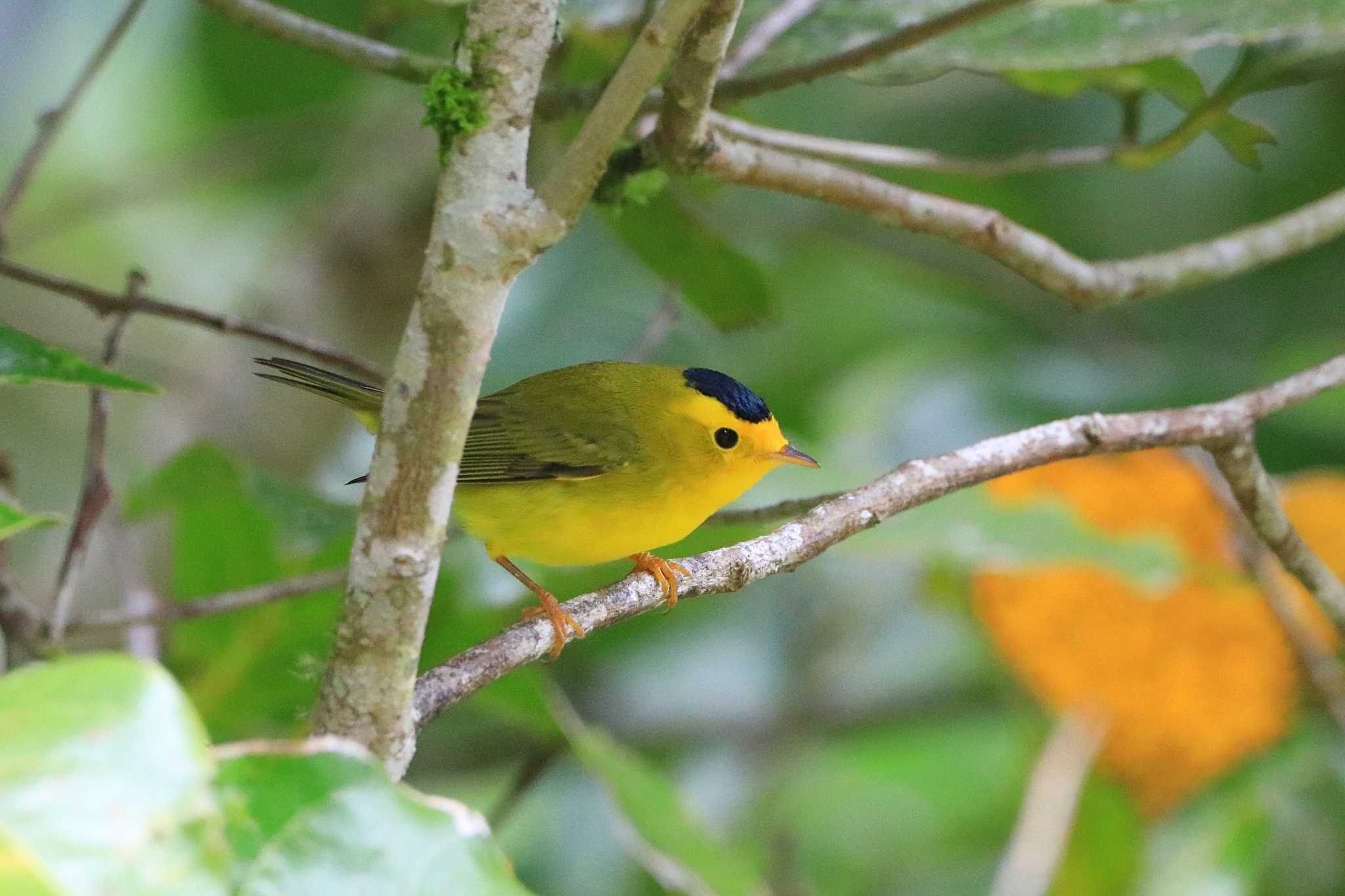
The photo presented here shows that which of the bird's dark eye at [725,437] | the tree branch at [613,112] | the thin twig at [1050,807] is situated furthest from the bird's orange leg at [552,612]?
the thin twig at [1050,807]

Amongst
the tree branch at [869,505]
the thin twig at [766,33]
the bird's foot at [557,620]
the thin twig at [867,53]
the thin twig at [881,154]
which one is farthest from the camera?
the thin twig at [766,33]

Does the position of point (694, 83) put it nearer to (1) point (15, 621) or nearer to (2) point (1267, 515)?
(2) point (1267, 515)

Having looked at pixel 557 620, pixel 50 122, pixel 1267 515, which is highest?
pixel 50 122

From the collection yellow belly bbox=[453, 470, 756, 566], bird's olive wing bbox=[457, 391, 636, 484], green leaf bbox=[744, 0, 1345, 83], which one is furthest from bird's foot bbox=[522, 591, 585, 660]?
green leaf bbox=[744, 0, 1345, 83]

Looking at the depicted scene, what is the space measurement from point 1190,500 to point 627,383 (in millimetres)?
1495

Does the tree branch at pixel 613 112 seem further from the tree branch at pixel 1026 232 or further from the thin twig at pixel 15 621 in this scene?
the thin twig at pixel 15 621

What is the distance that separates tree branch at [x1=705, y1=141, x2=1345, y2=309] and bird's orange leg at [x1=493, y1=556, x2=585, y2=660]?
62 cm

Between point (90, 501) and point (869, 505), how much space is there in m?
1.23

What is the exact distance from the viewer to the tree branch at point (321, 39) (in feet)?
6.76

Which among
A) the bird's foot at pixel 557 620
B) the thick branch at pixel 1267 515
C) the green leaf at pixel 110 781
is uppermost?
the thick branch at pixel 1267 515

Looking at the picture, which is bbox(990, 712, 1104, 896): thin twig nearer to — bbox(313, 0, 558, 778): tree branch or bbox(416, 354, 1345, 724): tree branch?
bbox(416, 354, 1345, 724): tree branch

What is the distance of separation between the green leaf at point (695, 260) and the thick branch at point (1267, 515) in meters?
0.91

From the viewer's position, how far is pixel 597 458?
2516 millimetres

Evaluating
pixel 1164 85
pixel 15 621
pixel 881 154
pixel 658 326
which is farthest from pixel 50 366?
pixel 1164 85
